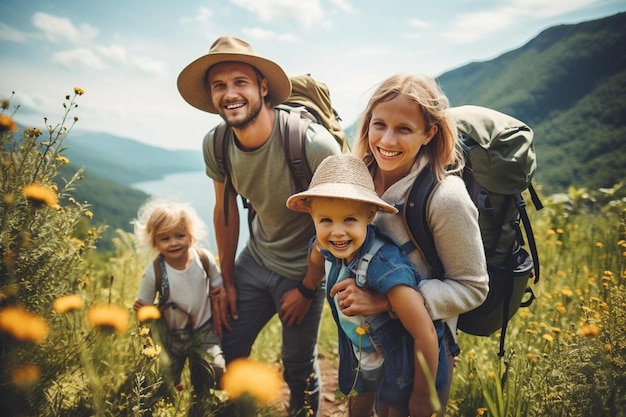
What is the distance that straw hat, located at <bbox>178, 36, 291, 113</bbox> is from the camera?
2486 mm

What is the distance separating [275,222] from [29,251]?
56.4 inches

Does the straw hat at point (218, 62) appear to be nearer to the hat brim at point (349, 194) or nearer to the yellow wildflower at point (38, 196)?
the hat brim at point (349, 194)

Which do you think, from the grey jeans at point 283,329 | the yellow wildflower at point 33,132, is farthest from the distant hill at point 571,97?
the yellow wildflower at point 33,132

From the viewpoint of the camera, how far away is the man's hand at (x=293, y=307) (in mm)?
2589

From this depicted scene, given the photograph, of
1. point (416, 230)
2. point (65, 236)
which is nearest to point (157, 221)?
point (65, 236)

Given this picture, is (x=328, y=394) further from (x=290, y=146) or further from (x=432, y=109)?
(x=432, y=109)

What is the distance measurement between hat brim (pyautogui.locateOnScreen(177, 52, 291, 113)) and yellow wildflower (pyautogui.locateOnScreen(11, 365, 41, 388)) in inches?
79.3

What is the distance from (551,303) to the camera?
126 inches

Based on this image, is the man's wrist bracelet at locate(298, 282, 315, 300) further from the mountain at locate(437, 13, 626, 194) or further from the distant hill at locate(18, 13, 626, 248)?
the distant hill at locate(18, 13, 626, 248)

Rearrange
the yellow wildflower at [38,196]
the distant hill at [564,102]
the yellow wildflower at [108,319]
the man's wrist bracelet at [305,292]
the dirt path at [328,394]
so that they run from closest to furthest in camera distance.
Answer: the yellow wildflower at [108,319] < the yellow wildflower at [38,196] < the man's wrist bracelet at [305,292] < the dirt path at [328,394] < the distant hill at [564,102]

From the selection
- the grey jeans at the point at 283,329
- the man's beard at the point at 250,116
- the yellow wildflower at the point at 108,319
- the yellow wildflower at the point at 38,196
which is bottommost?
the grey jeans at the point at 283,329

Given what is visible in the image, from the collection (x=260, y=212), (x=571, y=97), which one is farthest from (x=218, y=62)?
(x=571, y=97)

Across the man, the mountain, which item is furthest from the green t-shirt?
the mountain

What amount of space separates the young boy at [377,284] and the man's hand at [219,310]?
1323 millimetres
